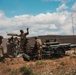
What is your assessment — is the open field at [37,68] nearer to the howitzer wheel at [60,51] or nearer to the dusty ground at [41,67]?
the dusty ground at [41,67]

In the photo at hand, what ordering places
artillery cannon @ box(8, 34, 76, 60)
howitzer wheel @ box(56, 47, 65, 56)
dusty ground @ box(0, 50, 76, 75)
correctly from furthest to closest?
howitzer wheel @ box(56, 47, 65, 56)
artillery cannon @ box(8, 34, 76, 60)
dusty ground @ box(0, 50, 76, 75)

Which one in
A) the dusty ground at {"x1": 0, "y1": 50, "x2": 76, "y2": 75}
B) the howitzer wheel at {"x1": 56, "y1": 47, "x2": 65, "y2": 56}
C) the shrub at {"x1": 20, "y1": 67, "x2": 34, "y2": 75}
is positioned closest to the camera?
the dusty ground at {"x1": 0, "y1": 50, "x2": 76, "y2": 75}

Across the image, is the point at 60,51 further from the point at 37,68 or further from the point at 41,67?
the point at 37,68

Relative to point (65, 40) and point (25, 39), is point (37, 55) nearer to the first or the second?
point (25, 39)

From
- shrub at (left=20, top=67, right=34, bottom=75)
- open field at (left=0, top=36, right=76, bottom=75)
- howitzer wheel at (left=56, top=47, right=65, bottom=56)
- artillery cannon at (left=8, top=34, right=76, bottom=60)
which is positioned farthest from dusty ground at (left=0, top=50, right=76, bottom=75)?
howitzer wheel at (left=56, top=47, right=65, bottom=56)

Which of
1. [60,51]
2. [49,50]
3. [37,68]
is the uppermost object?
[49,50]

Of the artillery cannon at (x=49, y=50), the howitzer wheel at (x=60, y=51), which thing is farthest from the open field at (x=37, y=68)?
the howitzer wheel at (x=60, y=51)

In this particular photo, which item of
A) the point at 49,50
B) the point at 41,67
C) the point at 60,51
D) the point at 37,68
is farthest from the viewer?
the point at 60,51

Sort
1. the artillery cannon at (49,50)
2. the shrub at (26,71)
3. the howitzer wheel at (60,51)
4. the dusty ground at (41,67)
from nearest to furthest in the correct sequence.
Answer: the dusty ground at (41,67) < the shrub at (26,71) < the artillery cannon at (49,50) < the howitzer wheel at (60,51)

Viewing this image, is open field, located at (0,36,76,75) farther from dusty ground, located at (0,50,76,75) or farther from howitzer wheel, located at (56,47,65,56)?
howitzer wheel, located at (56,47,65,56)

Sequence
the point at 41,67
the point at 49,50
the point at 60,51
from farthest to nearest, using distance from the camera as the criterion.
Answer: the point at 60,51
the point at 49,50
the point at 41,67

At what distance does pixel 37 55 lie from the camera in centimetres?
2356

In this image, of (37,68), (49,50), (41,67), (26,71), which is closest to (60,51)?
(49,50)

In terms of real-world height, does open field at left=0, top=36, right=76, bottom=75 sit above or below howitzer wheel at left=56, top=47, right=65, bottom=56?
below
